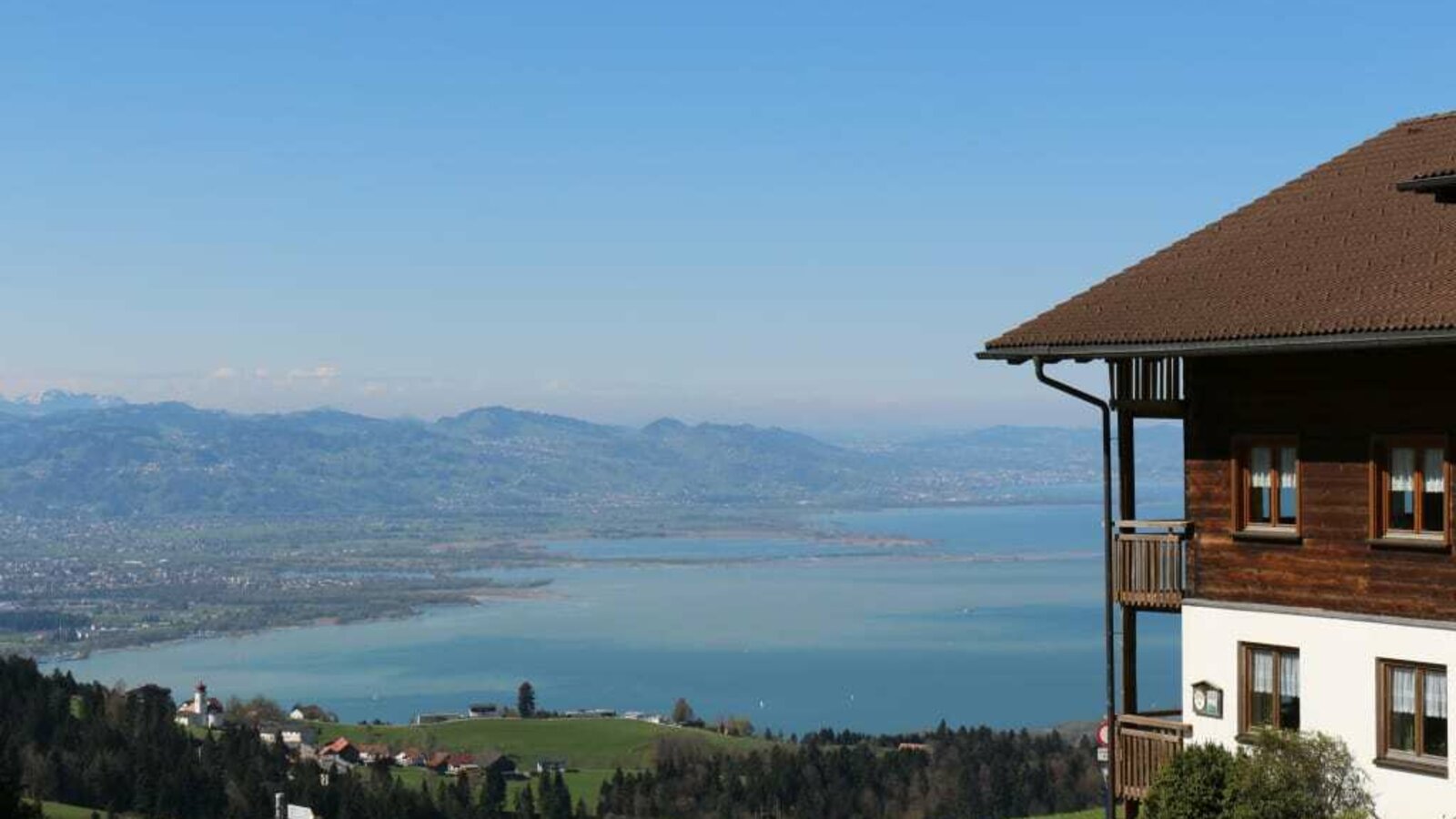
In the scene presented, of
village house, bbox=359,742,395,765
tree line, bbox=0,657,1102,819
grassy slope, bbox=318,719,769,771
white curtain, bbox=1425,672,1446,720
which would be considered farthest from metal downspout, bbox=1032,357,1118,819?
grassy slope, bbox=318,719,769,771

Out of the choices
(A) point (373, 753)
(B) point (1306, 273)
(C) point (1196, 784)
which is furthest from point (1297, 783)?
(A) point (373, 753)

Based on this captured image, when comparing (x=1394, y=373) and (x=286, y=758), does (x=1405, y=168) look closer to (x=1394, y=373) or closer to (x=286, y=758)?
(x=1394, y=373)

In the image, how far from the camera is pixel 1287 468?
16750mm

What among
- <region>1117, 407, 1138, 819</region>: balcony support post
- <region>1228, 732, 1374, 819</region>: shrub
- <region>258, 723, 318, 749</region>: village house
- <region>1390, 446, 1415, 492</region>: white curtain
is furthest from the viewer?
<region>258, 723, 318, 749</region>: village house

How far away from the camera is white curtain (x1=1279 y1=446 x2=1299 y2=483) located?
16.7 m

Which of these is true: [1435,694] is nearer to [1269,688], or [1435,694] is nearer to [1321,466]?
[1269,688]

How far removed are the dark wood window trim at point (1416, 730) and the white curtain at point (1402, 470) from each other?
55.3 inches

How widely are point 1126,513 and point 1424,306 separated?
14.9 ft

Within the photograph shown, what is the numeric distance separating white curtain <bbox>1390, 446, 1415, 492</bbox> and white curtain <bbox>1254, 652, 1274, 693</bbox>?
193 centimetres

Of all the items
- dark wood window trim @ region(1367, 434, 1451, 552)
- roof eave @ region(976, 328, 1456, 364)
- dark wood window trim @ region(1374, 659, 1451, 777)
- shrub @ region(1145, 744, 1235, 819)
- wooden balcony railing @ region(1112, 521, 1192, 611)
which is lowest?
shrub @ region(1145, 744, 1235, 819)

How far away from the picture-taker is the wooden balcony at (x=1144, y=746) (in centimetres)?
1772

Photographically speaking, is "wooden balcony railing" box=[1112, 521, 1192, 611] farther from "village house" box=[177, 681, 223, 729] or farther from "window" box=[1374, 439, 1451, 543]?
"village house" box=[177, 681, 223, 729]

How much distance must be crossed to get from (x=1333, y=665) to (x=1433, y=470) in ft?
6.00

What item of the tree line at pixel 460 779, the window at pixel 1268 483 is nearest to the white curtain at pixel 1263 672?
the window at pixel 1268 483
